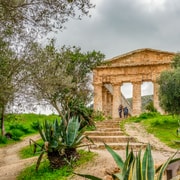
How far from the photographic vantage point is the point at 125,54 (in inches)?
1592

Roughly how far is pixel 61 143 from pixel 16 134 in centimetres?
1449

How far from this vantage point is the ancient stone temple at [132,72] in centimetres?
3922

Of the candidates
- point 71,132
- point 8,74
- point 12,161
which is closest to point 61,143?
point 71,132

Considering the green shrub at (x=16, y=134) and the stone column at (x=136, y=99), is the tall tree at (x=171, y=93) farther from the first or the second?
the stone column at (x=136, y=99)

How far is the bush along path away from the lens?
11.6 m

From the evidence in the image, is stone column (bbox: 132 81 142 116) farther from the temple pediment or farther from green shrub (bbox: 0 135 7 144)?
green shrub (bbox: 0 135 7 144)

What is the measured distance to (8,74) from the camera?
47.6 ft

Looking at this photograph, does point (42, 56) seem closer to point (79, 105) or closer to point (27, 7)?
point (79, 105)

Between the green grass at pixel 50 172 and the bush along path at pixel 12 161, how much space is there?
46cm

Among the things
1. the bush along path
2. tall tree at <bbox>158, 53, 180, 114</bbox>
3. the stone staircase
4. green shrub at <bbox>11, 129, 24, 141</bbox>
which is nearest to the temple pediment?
tall tree at <bbox>158, 53, 180, 114</bbox>

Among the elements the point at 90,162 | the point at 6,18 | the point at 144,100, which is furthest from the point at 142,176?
the point at 144,100

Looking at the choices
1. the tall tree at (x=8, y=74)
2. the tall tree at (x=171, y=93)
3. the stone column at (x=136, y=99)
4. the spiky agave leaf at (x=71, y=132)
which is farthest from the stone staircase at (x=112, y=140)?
the stone column at (x=136, y=99)

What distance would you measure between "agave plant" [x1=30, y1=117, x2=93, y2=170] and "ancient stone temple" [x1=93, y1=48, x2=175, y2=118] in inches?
1124

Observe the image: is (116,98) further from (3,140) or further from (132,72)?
(3,140)
